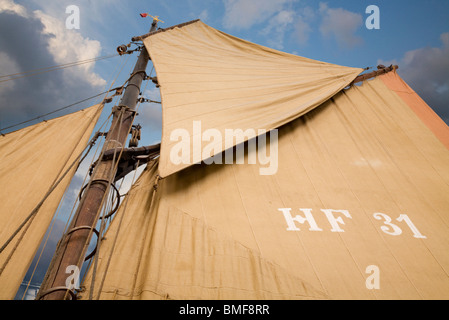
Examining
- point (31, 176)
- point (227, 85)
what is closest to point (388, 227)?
point (227, 85)

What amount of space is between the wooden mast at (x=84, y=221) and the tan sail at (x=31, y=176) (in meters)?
0.37

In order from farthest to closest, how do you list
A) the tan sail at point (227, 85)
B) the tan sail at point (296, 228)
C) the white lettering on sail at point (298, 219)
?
the tan sail at point (227, 85), the white lettering on sail at point (298, 219), the tan sail at point (296, 228)

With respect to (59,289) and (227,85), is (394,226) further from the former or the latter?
Result: (59,289)

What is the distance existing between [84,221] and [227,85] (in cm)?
323

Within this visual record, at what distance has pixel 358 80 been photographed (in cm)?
584

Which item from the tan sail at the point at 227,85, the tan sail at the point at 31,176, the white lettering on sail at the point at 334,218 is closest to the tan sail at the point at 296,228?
the white lettering on sail at the point at 334,218

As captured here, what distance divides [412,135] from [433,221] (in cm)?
191

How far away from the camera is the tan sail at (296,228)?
83.7 inches

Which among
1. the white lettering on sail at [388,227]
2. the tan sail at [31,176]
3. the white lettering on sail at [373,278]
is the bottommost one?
the white lettering on sail at [373,278]

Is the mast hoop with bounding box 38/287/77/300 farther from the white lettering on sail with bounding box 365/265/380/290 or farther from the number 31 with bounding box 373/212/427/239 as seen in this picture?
the number 31 with bounding box 373/212/427/239

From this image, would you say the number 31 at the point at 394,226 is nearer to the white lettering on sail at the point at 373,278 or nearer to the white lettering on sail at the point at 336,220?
the white lettering on sail at the point at 336,220

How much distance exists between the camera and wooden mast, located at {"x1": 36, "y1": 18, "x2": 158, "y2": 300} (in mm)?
2105

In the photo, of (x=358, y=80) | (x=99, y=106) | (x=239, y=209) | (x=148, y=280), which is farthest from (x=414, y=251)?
(x=99, y=106)
